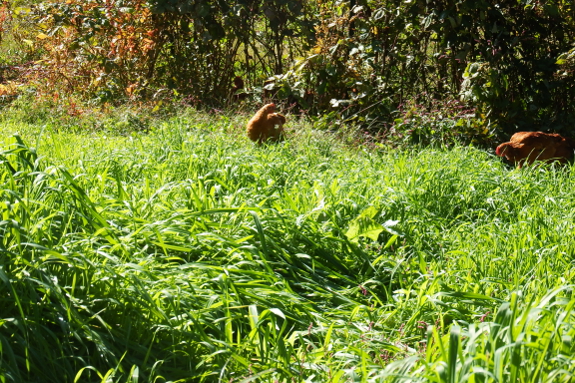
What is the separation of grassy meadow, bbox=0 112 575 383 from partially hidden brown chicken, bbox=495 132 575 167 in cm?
88

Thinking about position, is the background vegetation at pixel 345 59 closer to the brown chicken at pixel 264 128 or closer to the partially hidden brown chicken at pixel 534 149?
the partially hidden brown chicken at pixel 534 149

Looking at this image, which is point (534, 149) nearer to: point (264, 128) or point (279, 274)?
point (264, 128)

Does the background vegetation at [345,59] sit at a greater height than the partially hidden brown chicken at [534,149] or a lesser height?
greater

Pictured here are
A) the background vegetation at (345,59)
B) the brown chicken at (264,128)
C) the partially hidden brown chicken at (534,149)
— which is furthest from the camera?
the background vegetation at (345,59)

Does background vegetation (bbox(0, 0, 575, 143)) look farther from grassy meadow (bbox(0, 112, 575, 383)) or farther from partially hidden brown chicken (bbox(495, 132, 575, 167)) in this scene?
grassy meadow (bbox(0, 112, 575, 383))

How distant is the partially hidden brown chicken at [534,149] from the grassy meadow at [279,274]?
880 millimetres

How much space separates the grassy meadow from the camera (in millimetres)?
2023

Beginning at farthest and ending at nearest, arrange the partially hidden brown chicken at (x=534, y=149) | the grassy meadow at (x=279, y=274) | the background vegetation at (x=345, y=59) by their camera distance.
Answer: the background vegetation at (x=345, y=59)
the partially hidden brown chicken at (x=534, y=149)
the grassy meadow at (x=279, y=274)

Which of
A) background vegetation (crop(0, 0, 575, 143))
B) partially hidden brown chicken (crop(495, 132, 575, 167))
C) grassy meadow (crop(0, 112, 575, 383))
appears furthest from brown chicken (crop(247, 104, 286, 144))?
partially hidden brown chicken (crop(495, 132, 575, 167))

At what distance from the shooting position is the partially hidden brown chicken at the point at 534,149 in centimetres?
525

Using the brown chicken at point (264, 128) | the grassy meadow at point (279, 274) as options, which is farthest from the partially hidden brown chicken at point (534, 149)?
the brown chicken at point (264, 128)

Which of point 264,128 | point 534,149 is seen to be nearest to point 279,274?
point 264,128

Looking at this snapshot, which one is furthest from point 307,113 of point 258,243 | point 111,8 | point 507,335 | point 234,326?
point 507,335

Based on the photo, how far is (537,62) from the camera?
6359 mm
